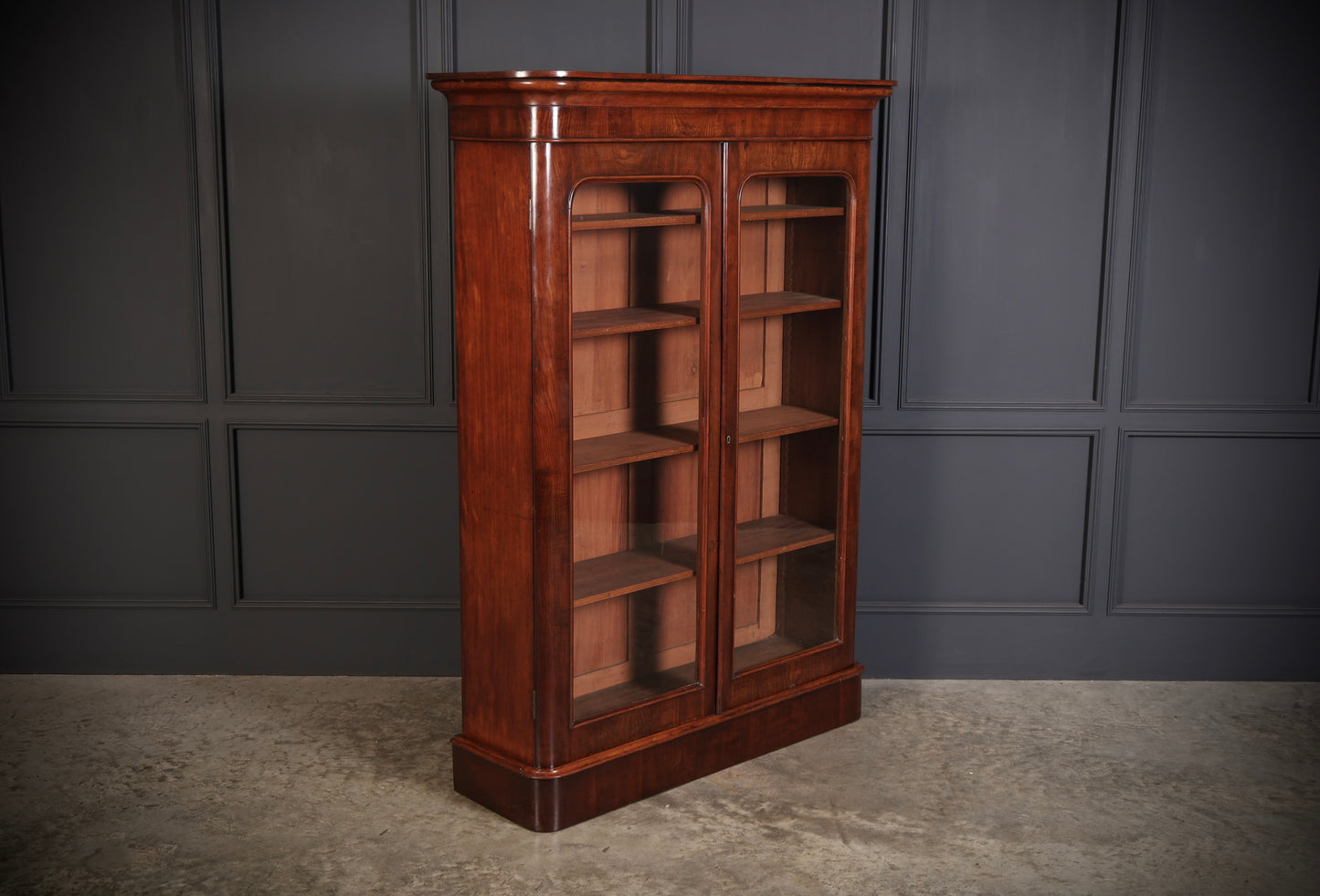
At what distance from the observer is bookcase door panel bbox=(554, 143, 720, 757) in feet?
11.1

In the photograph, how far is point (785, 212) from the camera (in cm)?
373

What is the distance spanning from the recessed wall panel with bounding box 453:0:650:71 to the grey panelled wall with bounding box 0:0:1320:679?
0.01 m

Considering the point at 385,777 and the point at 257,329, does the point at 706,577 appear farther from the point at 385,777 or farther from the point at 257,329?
the point at 257,329

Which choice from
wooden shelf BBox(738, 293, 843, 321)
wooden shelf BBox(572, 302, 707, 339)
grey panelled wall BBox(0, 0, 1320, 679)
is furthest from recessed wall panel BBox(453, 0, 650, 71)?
wooden shelf BBox(572, 302, 707, 339)

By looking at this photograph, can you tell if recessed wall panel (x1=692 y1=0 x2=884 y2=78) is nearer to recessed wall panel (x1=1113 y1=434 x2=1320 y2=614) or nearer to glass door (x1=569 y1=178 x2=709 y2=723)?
glass door (x1=569 y1=178 x2=709 y2=723)

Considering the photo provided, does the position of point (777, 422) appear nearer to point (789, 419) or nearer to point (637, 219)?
point (789, 419)

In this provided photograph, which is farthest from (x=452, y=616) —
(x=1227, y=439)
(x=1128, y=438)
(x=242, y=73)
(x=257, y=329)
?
(x=1227, y=439)

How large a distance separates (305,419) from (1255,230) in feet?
10.9

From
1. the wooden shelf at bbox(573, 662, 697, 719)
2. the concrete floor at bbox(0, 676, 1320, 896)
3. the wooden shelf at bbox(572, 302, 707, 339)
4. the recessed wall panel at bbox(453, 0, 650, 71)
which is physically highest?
the recessed wall panel at bbox(453, 0, 650, 71)

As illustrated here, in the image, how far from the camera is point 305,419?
14.4ft

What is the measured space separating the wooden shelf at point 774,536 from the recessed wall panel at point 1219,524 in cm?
126

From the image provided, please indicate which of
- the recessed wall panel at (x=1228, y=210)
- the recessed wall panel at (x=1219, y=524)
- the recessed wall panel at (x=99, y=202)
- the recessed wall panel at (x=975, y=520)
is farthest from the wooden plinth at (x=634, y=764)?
the recessed wall panel at (x=99, y=202)

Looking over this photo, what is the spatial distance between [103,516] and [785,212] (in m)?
2.59

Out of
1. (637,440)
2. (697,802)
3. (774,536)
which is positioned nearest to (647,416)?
(637,440)
